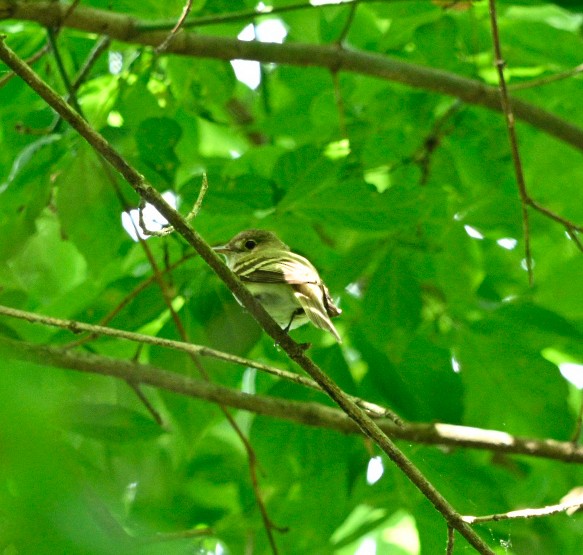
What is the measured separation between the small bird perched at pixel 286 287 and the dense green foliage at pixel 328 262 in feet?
0.58

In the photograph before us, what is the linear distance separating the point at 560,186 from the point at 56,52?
262cm

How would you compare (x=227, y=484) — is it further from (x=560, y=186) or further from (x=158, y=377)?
(x=560, y=186)

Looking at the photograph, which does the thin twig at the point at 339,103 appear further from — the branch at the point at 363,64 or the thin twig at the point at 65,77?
the thin twig at the point at 65,77

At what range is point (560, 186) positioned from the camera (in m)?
4.33

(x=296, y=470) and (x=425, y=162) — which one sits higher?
(x=425, y=162)

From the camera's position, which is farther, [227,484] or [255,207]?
[227,484]

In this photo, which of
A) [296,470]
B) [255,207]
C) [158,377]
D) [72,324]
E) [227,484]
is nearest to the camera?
[72,324]

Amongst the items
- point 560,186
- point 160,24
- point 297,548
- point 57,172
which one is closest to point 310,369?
point 57,172

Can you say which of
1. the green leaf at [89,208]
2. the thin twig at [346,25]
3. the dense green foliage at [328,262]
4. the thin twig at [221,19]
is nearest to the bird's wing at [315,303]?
the dense green foliage at [328,262]

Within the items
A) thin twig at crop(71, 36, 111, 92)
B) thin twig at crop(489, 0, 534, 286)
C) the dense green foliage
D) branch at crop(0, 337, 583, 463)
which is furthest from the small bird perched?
thin twig at crop(71, 36, 111, 92)

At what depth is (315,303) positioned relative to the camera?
2.88 meters

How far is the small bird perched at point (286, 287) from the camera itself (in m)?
2.88

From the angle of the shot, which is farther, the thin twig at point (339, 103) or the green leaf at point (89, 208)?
the thin twig at point (339, 103)

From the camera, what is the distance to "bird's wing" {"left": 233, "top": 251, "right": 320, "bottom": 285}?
9.69 feet
